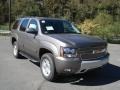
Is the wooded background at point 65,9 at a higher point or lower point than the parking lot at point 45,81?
higher

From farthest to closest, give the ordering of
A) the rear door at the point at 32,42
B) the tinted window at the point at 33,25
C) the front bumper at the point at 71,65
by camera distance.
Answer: the tinted window at the point at 33,25, the rear door at the point at 32,42, the front bumper at the point at 71,65

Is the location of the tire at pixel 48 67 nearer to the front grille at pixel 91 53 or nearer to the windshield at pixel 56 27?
the front grille at pixel 91 53

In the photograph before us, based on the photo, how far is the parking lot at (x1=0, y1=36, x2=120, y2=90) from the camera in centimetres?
740

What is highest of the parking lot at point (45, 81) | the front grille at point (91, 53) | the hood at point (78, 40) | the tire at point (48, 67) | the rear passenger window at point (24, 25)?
the rear passenger window at point (24, 25)

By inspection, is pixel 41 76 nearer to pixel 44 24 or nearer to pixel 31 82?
pixel 31 82

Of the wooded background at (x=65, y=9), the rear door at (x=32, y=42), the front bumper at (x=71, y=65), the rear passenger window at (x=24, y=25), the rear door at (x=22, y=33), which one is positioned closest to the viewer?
the front bumper at (x=71, y=65)

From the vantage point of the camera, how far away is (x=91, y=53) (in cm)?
766

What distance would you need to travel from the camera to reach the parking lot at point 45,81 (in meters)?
7.40

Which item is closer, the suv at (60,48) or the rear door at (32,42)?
the suv at (60,48)

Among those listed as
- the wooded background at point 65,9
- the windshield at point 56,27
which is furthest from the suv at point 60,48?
the wooded background at point 65,9

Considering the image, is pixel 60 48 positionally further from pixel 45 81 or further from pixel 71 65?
pixel 45 81

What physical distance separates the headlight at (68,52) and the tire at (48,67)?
0.45 meters

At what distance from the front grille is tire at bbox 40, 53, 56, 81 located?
83 centimetres

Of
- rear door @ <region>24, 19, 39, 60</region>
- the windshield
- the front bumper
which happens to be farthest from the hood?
rear door @ <region>24, 19, 39, 60</region>
